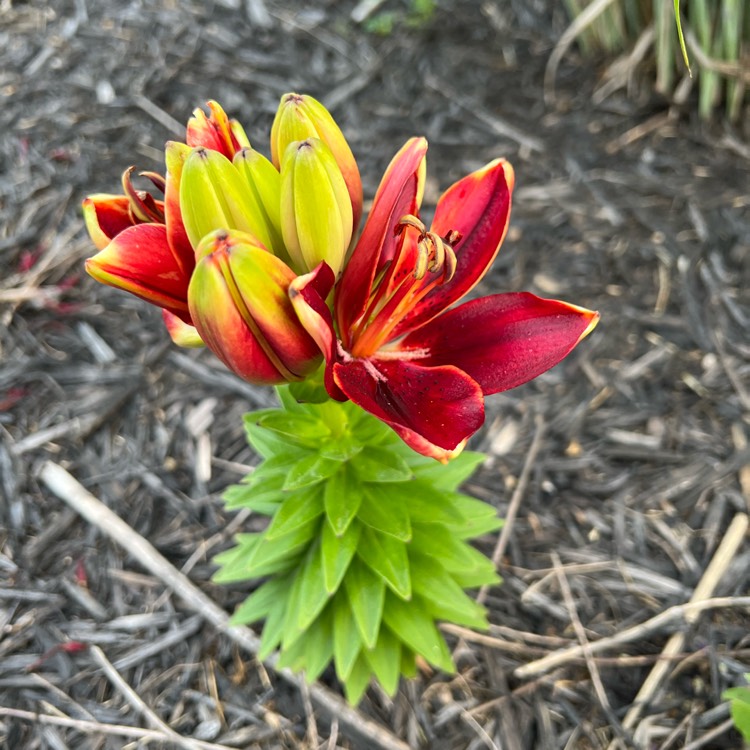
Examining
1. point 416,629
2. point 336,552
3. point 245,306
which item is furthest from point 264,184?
point 416,629

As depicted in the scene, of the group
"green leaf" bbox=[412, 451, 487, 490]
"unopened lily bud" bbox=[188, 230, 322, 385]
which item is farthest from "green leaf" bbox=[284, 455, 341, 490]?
"unopened lily bud" bbox=[188, 230, 322, 385]

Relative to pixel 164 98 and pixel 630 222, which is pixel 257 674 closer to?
pixel 630 222

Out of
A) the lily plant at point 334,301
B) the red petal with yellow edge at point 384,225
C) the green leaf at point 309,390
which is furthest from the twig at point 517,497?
the red petal with yellow edge at point 384,225

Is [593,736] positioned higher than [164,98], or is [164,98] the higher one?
[164,98]

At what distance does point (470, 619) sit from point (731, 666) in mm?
746

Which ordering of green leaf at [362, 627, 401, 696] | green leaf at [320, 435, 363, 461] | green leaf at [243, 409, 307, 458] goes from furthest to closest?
green leaf at [362, 627, 401, 696], green leaf at [243, 409, 307, 458], green leaf at [320, 435, 363, 461]

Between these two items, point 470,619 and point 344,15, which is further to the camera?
point 344,15

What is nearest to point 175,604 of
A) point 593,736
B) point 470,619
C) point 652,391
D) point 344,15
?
point 470,619

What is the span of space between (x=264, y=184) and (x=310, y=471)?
0.62m

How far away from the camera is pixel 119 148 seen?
3.35 meters

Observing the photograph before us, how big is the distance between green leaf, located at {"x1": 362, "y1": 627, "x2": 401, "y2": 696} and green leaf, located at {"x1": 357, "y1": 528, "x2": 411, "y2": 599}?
0.99 feet

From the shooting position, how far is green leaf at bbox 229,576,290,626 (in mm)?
1912

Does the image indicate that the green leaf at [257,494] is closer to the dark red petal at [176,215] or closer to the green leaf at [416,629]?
the green leaf at [416,629]

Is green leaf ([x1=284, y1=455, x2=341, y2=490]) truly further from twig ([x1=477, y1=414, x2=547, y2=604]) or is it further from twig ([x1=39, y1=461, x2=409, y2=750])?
twig ([x1=477, y1=414, x2=547, y2=604])
